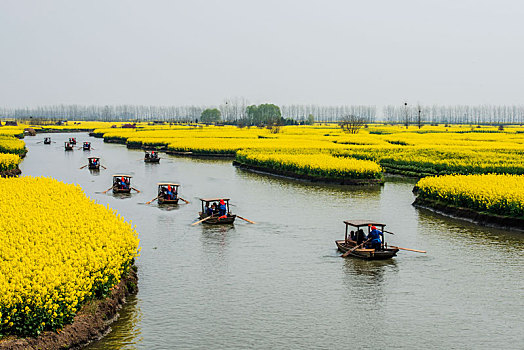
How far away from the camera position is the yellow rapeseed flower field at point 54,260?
53.3 ft

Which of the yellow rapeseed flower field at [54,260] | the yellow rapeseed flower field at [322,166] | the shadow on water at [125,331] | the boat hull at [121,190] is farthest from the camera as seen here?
the yellow rapeseed flower field at [322,166]

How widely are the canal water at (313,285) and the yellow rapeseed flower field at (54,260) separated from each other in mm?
1862

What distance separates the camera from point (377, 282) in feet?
84.5

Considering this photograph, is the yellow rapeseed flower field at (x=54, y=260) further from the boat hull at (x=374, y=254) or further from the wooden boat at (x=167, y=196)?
the wooden boat at (x=167, y=196)

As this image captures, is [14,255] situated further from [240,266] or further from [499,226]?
[499,226]

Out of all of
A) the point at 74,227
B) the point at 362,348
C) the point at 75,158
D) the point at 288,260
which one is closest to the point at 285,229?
the point at 288,260

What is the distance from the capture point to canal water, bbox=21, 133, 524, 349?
782 inches

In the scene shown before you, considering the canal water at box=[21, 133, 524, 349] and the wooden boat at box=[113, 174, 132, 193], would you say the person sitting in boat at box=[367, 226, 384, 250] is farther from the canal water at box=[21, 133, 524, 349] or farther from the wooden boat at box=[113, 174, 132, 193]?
the wooden boat at box=[113, 174, 132, 193]

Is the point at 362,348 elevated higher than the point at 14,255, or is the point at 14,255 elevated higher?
the point at 14,255

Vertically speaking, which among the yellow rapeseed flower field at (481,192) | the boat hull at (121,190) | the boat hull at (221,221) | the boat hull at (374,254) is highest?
the yellow rapeseed flower field at (481,192)

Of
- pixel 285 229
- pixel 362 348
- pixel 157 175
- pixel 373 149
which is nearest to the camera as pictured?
pixel 362 348

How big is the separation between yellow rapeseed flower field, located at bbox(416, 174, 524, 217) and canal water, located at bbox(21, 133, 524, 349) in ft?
7.39

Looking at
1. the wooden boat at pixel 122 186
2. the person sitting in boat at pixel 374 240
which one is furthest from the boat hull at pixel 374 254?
the wooden boat at pixel 122 186

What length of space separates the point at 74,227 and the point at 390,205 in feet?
98.8
